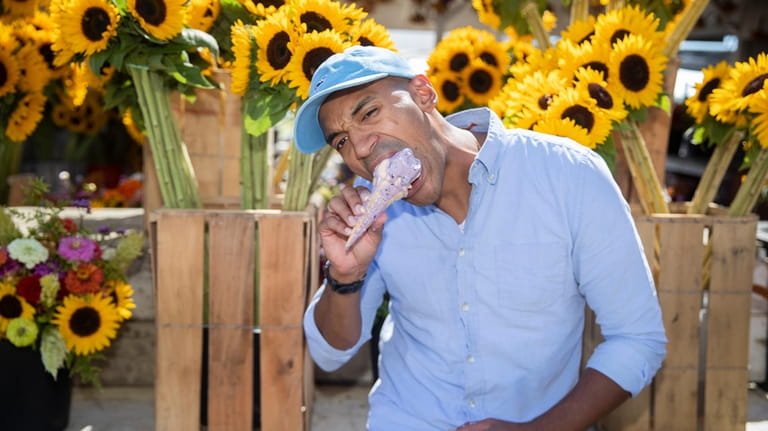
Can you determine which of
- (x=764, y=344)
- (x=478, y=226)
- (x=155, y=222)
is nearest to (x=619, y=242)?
(x=478, y=226)

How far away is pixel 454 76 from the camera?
2.79m

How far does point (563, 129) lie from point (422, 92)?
613mm

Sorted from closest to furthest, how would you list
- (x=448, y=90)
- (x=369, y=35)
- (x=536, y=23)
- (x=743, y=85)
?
(x=369, y=35) < (x=743, y=85) < (x=536, y=23) < (x=448, y=90)

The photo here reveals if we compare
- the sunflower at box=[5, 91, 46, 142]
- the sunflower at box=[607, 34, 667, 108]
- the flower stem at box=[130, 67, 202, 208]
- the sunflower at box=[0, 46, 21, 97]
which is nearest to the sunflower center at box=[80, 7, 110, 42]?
the flower stem at box=[130, 67, 202, 208]

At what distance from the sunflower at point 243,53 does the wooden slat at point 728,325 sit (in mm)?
1329

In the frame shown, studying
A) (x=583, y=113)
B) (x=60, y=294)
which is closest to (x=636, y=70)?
(x=583, y=113)

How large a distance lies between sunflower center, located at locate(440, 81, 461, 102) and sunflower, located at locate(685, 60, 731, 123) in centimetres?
73

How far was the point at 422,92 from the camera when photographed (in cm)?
160

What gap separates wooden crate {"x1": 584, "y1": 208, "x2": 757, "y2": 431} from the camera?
2338 millimetres

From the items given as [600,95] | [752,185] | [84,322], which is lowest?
[84,322]

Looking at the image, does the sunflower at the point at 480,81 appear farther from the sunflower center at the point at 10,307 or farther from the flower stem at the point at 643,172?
the sunflower center at the point at 10,307

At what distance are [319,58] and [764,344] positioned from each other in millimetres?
1853

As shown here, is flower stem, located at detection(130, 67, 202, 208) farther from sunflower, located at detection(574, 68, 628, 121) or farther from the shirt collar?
sunflower, located at detection(574, 68, 628, 121)

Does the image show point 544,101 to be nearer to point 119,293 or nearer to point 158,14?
point 158,14
